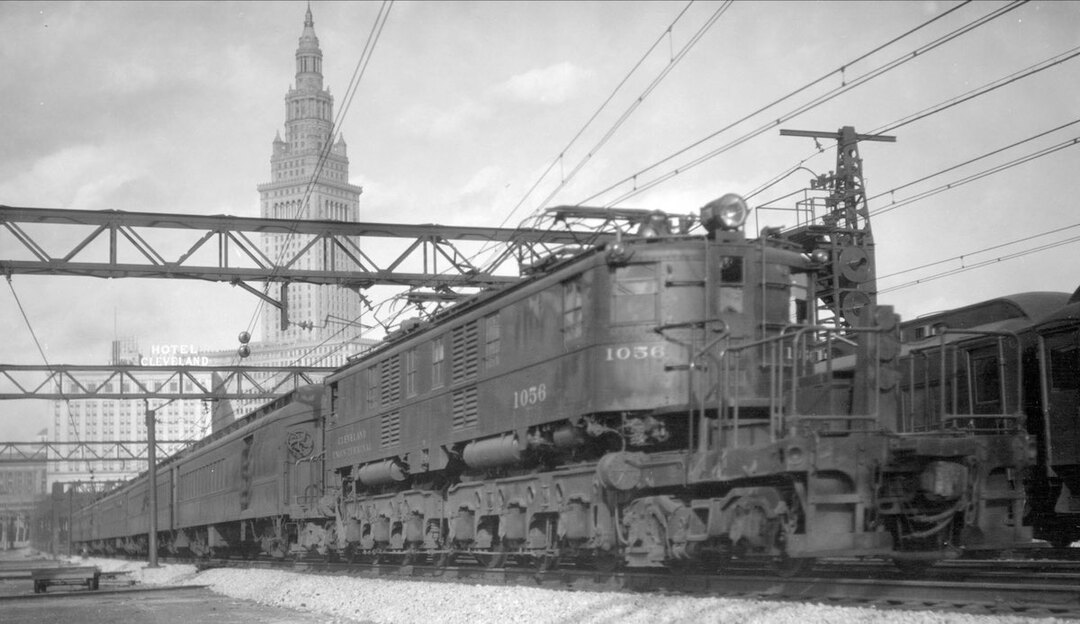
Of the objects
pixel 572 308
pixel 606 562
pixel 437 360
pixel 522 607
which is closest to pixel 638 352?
pixel 572 308

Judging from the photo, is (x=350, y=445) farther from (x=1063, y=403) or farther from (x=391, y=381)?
(x=1063, y=403)

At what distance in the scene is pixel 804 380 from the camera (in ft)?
44.1

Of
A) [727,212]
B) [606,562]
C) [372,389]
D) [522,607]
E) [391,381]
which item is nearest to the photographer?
[522,607]

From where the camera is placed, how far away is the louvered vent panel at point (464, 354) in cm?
1842

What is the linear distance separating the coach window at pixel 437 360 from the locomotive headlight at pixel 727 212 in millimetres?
6528

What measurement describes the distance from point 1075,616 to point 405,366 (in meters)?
13.7

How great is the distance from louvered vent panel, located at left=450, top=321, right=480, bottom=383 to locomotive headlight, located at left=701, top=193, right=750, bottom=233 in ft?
16.8

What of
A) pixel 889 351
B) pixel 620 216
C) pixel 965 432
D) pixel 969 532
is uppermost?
pixel 620 216

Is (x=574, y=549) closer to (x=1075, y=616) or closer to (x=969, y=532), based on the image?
(x=969, y=532)

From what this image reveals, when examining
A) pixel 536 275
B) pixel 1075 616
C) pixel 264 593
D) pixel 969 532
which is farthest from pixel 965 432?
pixel 264 593

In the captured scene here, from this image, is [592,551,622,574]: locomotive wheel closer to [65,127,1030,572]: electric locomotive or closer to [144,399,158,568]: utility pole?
A: [65,127,1030,572]: electric locomotive

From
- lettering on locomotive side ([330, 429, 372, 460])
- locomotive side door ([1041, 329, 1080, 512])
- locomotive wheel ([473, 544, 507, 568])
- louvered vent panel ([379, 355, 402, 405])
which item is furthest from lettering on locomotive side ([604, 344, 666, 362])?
lettering on locomotive side ([330, 429, 372, 460])

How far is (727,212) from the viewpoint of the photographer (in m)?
14.5

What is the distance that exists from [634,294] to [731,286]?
→ 3.90 feet
